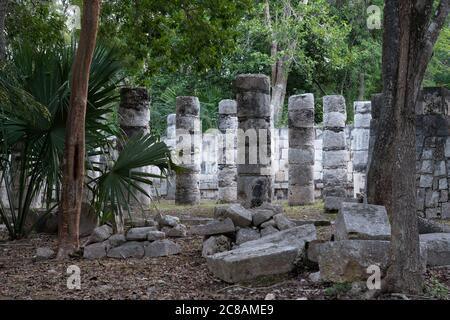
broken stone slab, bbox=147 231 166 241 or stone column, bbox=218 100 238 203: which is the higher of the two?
stone column, bbox=218 100 238 203

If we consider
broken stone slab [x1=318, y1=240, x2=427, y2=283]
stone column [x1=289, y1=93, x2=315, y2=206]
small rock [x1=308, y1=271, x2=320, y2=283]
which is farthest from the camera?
stone column [x1=289, y1=93, x2=315, y2=206]

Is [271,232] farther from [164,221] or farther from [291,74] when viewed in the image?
[291,74]

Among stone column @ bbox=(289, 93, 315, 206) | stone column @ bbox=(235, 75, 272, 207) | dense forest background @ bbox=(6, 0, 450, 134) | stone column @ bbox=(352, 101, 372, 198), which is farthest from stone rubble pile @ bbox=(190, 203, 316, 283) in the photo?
stone column @ bbox=(352, 101, 372, 198)

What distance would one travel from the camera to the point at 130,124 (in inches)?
555

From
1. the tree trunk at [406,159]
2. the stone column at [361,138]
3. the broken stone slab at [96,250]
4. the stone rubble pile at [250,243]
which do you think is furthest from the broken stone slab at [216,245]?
the stone column at [361,138]

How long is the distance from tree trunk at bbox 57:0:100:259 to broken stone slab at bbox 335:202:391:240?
9.15ft

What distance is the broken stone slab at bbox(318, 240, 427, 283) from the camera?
521cm

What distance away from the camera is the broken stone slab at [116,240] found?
7.71 meters

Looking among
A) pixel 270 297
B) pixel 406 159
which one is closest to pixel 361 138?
pixel 406 159

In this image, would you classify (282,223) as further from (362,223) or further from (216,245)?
(362,223)

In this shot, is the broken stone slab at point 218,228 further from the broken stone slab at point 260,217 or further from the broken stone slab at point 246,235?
the broken stone slab at point 260,217

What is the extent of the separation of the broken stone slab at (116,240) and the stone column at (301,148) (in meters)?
8.37

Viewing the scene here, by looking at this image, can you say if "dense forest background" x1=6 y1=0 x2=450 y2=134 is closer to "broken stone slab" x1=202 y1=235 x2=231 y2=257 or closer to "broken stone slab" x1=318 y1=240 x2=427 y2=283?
"broken stone slab" x1=202 y1=235 x2=231 y2=257
